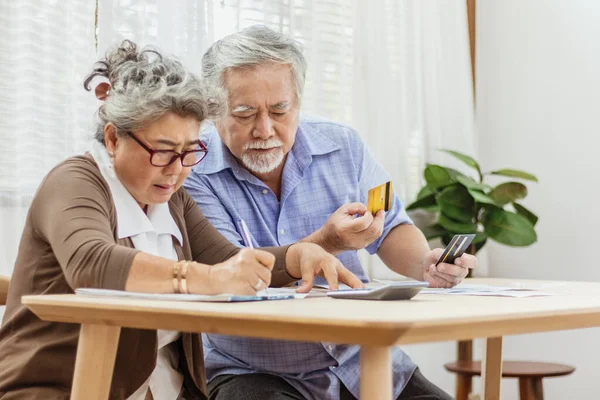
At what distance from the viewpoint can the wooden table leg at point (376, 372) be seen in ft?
3.35

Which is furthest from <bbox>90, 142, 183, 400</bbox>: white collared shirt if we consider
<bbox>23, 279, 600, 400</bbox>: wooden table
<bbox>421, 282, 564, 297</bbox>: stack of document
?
<bbox>421, 282, 564, 297</bbox>: stack of document

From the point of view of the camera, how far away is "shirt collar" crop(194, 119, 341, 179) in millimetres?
2121

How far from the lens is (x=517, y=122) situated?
3.90 m

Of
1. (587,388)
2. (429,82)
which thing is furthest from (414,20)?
(587,388)

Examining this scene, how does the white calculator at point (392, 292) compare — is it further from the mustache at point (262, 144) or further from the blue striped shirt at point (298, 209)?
the mustache at point (262, 144)

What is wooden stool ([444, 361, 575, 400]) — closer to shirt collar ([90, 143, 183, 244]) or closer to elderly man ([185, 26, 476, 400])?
elderly man ([185, 26, 476, 400])

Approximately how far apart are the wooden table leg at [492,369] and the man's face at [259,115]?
695 millimetres

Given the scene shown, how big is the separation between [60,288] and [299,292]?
45 centimetres

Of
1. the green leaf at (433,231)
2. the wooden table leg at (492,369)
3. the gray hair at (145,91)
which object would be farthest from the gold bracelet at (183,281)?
the green leaf at (433,231)

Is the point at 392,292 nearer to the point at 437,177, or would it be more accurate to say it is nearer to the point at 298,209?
the point at 298,209

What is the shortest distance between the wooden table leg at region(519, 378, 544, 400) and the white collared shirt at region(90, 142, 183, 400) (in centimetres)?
188

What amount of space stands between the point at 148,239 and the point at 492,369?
0.90m

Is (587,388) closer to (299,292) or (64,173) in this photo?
(299,292)

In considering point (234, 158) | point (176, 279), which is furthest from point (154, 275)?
point (234, 158)
